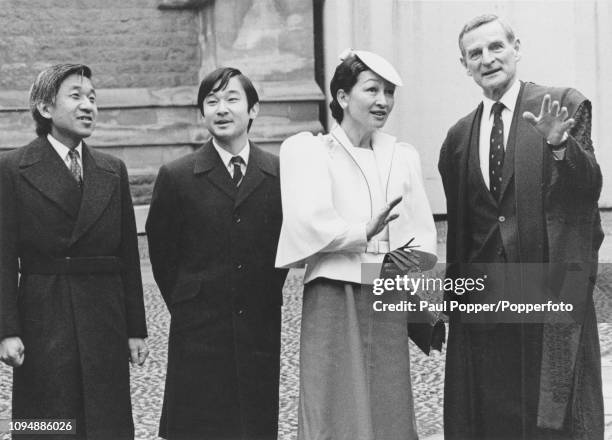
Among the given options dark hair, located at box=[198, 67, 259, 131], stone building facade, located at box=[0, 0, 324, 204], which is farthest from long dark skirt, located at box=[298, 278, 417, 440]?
stone building facade, located at box=[0, 0, 324, 204]

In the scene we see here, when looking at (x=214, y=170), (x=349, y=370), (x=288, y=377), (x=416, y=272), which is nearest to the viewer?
(x=349, y=370)

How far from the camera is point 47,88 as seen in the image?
4.30m

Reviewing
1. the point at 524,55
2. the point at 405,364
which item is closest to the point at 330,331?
the point at 405,364

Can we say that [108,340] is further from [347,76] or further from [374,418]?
[347,76]

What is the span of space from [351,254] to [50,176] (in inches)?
47.9

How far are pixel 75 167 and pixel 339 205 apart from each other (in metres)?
1.08

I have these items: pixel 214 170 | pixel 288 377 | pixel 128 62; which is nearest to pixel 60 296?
pixel 214 170

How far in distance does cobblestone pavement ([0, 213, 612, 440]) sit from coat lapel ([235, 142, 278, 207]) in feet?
4.90

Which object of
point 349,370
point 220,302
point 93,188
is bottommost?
point 349,370

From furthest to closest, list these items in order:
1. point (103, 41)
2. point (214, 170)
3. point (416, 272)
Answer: point (103, 41) → point (214, 170) → point (416, 272)

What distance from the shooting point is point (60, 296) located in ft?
13.9

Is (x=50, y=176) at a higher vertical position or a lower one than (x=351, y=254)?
higher

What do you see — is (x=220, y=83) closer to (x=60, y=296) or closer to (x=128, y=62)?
(x=60, y=296)

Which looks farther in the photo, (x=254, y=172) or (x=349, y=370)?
(x=254, y=172)
